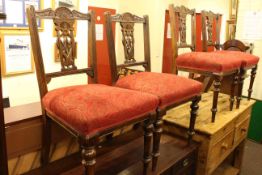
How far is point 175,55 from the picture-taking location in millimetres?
2055

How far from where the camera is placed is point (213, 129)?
5.66 feet

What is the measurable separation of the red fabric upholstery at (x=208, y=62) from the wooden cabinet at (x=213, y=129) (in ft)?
1.22

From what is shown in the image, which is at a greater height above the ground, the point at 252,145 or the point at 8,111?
the point at 8,111

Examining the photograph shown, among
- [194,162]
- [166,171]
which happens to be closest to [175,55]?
[194,162]

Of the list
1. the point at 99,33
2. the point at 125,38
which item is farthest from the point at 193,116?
the point at 99,33

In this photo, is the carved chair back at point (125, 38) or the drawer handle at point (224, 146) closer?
the carved chair back at point (125, 38)

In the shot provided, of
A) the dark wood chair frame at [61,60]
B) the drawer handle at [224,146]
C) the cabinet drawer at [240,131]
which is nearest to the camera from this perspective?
the dark wood chair frame at [61,60]

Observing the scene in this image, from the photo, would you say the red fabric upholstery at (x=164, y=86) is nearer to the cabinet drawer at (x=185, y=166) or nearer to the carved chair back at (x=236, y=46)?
the cabinet drawer at (x=185, y=166)

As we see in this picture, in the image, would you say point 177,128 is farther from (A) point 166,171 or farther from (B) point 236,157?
(B) point 236,157

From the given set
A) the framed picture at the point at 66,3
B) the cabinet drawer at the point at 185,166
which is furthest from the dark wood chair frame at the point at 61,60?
the framed picture at the point at 66,3

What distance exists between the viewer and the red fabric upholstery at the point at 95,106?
960 millimetres

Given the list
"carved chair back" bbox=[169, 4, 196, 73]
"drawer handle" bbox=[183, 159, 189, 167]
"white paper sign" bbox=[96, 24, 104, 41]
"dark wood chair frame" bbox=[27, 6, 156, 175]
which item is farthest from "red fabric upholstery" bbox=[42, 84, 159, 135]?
"white paper sign" bbox=[96, 24, 104, 41]

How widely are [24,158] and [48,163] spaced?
0.13 metres

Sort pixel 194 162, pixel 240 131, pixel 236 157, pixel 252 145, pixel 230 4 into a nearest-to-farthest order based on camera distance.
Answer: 1. pixel 194 162
2. pixel 240 131
3. pixel 236 157
4. pixel 252 145
5. pixel 230 4
